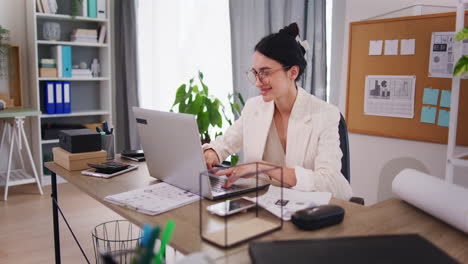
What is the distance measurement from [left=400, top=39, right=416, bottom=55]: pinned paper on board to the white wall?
158 mm

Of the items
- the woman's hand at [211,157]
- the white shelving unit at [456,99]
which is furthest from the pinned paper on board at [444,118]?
the woman's hand at [211,157]

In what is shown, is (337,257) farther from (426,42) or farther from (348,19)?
(348,19)

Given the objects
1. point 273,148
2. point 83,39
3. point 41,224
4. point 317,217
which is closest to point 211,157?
point 273,148

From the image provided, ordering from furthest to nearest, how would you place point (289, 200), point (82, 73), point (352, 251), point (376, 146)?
point (82, 73), point (376, 146), point (289, 200), point (352, 251)

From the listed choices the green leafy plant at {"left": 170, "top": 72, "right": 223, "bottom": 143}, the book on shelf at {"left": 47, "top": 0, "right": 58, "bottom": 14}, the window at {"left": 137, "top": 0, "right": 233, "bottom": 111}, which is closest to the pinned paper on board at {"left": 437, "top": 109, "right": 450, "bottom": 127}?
the green leafy plant at {"left": 170, "top": 72, "right": 223, "bottom": 143}

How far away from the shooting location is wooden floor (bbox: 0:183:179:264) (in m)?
2.65

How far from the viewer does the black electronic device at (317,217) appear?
1.12 meters

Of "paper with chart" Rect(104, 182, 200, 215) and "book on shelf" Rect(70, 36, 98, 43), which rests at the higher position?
"book on shelf" Rect(70, 36, 98, 43)

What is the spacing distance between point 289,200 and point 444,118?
143 centimetres

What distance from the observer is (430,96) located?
240 centimetres

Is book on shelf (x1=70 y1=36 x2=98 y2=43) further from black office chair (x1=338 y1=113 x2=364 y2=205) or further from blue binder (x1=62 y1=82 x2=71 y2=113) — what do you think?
black office chair (x1=338 y1=113 x2=364 y2=205)

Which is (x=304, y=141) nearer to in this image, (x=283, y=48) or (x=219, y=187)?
(x=283, y=48)

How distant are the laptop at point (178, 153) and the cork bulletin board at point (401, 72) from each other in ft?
4.26

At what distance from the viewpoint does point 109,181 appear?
1691 mm
